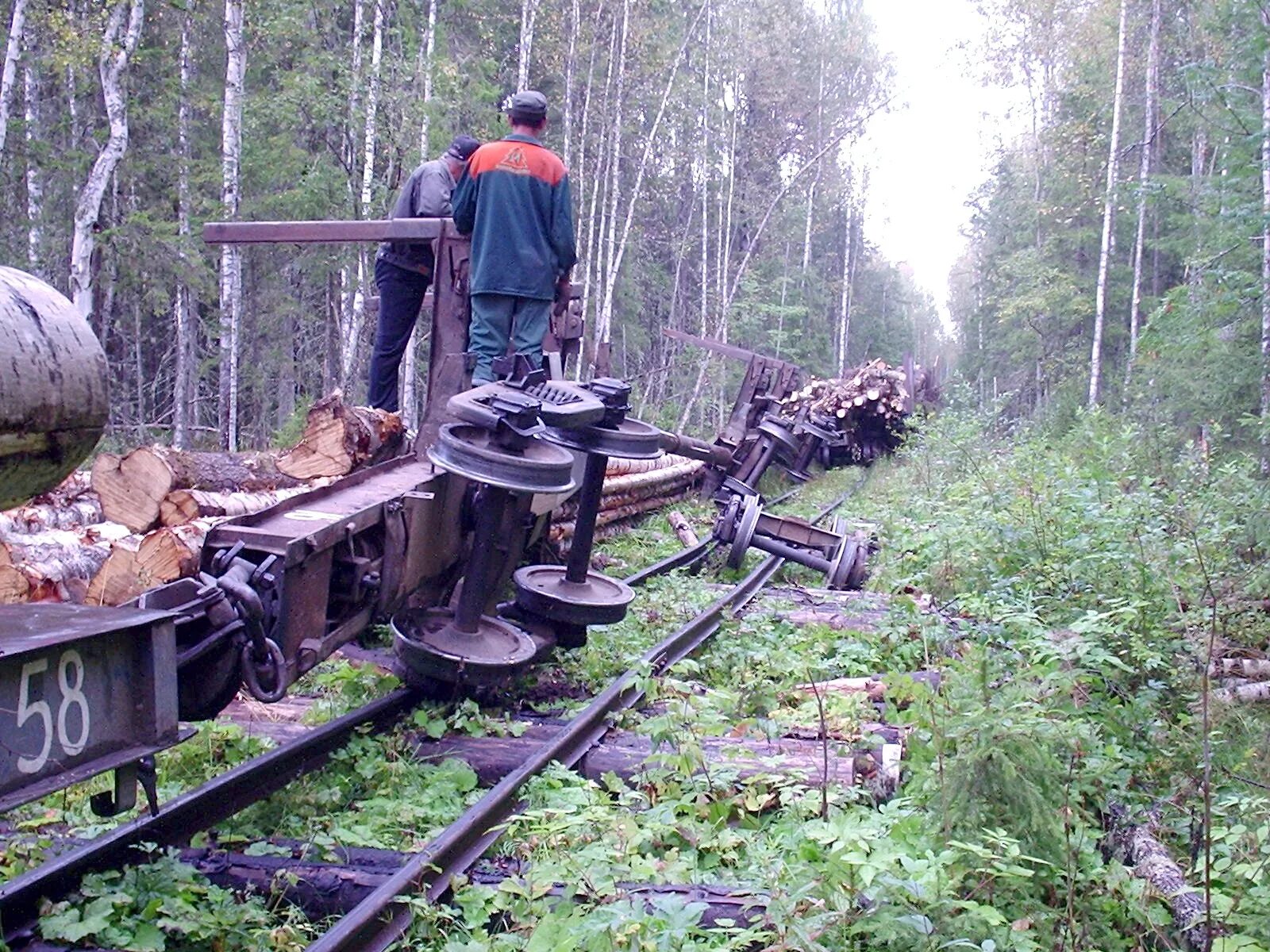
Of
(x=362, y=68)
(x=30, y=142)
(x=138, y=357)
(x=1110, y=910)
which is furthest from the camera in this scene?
(x=138, y=357)

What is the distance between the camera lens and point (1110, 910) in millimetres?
3018

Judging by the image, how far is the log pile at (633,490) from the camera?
8.55m

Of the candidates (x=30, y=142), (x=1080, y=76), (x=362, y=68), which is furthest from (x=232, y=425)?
(x=1080, y=76)

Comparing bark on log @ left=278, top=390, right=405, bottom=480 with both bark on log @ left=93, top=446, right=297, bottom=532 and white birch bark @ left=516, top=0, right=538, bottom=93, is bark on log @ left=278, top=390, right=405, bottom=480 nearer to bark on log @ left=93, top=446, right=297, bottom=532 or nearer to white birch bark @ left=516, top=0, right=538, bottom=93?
bark on log @ left=93, top=446, right=297, bottom=532

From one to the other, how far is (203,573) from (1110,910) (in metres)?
2.72

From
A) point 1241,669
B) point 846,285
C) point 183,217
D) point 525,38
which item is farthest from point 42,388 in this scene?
point 846,285

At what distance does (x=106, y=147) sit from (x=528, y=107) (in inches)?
444

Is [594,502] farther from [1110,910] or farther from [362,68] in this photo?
[362,68]

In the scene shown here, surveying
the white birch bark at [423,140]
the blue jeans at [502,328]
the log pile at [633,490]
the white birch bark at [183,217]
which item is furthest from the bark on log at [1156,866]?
the white birch bark at [183,217]

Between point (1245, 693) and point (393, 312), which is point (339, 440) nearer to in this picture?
point (393, 312)

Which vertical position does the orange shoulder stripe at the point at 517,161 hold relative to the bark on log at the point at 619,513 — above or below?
above

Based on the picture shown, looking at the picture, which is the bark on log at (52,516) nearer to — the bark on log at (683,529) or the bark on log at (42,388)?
the bark on log at (42,388)

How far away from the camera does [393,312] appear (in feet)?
21.7

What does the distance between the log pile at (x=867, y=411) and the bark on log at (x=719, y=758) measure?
1709 cm
